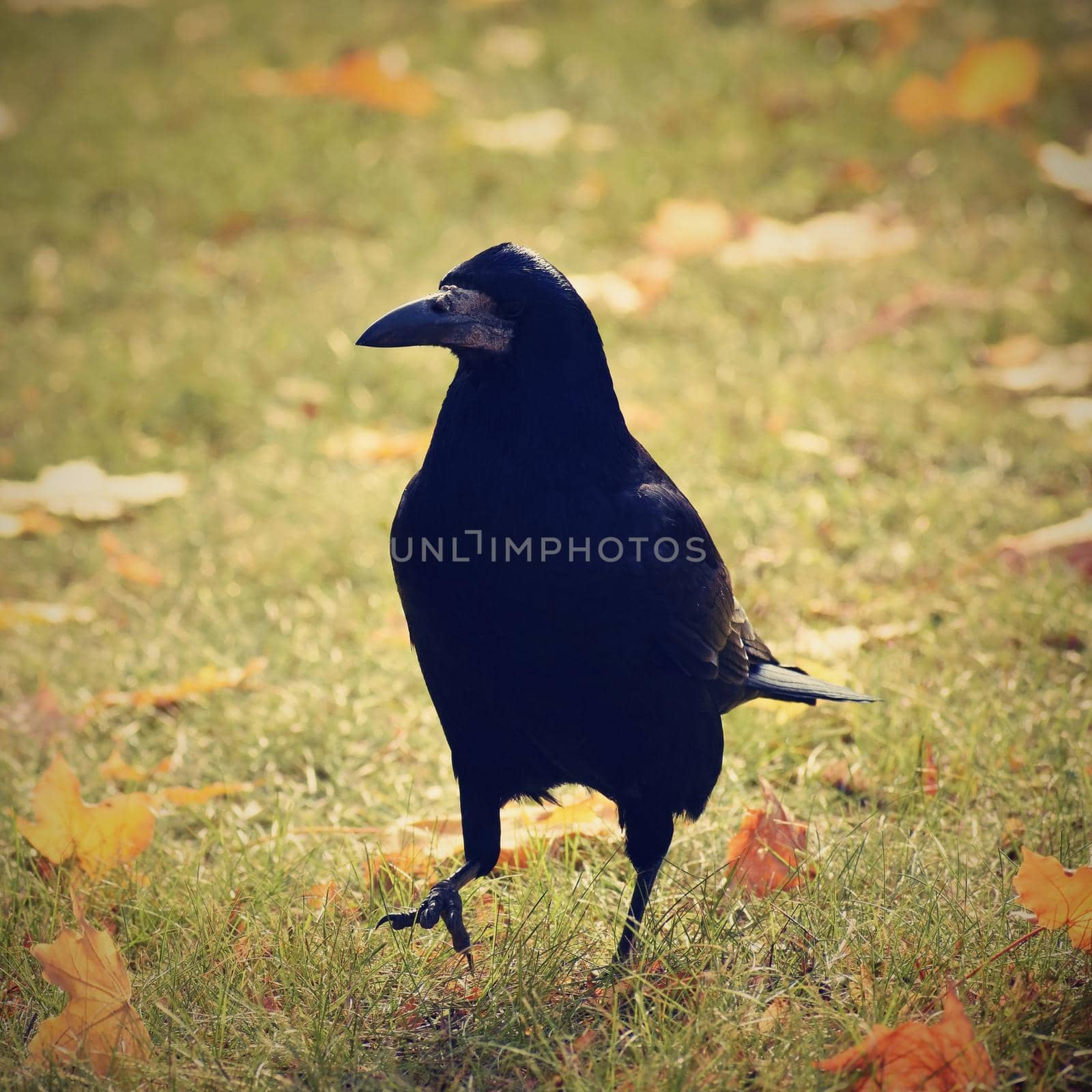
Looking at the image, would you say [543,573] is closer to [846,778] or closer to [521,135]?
[846,778]

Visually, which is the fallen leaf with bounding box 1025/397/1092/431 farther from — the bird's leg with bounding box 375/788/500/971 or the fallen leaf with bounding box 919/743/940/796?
the bird's leg with bounding box 375/788/500/971

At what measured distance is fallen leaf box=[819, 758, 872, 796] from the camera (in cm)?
291

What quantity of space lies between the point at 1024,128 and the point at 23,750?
5512 mm

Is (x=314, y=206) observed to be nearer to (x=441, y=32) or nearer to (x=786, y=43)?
(x=441, y=32)

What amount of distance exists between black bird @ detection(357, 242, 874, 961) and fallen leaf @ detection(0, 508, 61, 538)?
2.69m

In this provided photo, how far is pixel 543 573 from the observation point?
209 centimetres

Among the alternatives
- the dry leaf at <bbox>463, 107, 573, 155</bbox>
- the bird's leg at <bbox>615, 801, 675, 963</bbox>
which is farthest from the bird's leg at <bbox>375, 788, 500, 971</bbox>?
the dry leaf at <bbox>463, 107, 573, 155</bbox>

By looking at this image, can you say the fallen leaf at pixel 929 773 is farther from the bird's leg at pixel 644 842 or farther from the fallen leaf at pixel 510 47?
the fallen leaf at pixel 510 47

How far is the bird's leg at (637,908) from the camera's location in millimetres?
2246

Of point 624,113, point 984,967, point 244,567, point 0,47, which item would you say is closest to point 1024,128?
point 624,113

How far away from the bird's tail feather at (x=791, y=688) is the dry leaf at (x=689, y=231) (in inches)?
142

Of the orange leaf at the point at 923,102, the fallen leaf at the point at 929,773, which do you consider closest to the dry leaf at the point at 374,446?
the fallen leaf at the point at 929,773

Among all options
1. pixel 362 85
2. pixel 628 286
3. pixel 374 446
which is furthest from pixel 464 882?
pixel 362 85

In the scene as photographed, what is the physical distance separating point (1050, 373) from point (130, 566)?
3.30 meters
